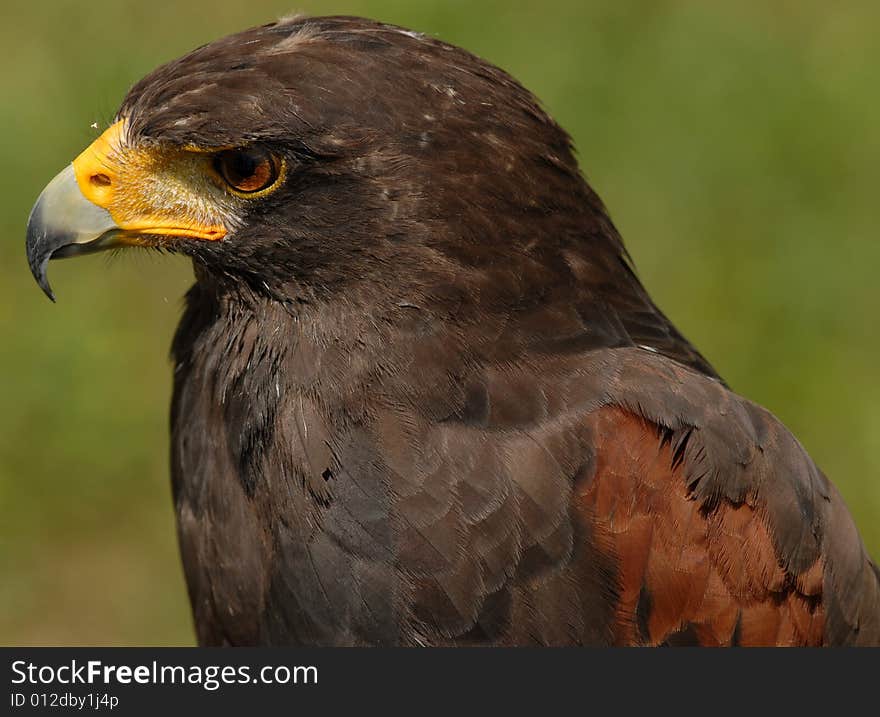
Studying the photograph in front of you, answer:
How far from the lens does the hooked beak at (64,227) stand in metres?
3.64

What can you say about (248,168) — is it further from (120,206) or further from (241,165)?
(120,206)

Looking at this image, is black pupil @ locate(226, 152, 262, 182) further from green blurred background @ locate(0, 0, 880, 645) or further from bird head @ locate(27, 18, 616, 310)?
green blurred background @ locate(0, 0, 880, 645)

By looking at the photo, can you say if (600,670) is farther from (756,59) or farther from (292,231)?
(756,59)

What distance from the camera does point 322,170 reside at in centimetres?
348

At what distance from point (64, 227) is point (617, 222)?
4276 mm

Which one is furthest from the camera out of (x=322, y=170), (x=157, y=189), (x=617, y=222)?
(x=617, y=222)

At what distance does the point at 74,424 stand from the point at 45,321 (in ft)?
2.06

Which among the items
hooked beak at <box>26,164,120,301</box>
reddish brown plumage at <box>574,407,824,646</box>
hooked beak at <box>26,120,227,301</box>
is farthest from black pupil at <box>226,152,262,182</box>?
reddish brown plumage at <box>574,407,824,646</box>

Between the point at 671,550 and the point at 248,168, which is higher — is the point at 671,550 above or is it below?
below

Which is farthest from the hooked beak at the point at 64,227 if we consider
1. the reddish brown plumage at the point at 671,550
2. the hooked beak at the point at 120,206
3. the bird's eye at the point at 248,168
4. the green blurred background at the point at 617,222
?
the green blurred background at the point at 617,222

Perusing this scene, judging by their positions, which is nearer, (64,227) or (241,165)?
(241,165)

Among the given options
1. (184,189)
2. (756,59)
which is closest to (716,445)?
(184,189)

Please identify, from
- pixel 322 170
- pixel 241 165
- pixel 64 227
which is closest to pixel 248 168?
Result: pixel 241 165

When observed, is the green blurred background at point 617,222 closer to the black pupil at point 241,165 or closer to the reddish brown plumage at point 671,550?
the black pupil at point 241,165
